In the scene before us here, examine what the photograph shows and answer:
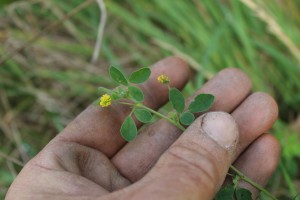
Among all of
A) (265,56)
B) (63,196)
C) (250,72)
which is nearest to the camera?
(63,196)

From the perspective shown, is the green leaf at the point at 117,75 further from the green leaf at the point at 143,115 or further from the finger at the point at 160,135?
the finger at the point at 160,135

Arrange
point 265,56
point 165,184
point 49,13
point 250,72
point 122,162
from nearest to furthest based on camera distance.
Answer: point 165,184 → point 122,162 → point 250,72 → point 265,56 → point 49,13

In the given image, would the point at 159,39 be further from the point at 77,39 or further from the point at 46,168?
the point at 46,168

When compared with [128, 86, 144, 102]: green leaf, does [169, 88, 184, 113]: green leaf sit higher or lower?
lower

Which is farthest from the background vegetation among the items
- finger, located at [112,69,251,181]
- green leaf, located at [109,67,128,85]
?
green leaf, located at [109,67,128,85]

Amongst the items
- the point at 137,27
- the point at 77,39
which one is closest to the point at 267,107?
the point at 137,27

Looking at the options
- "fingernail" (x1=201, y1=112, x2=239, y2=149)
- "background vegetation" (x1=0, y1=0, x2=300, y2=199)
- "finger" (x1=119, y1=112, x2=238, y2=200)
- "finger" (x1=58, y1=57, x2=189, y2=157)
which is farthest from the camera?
"background vegetation" (x1=0, y1=0, x2=300, y2=199)

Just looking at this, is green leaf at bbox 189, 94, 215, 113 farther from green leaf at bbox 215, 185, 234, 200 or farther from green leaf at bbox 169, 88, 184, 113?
green leaf at bbox 215, 185, 234, 200

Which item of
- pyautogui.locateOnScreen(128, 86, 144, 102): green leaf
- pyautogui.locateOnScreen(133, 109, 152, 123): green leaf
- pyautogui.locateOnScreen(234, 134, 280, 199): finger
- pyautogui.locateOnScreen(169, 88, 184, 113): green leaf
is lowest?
pyautogui.locateOnScreen(234, 134, 280, 199): finger

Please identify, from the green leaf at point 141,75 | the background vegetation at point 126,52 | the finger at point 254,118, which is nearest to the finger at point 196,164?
the green leaf at point 141,75
